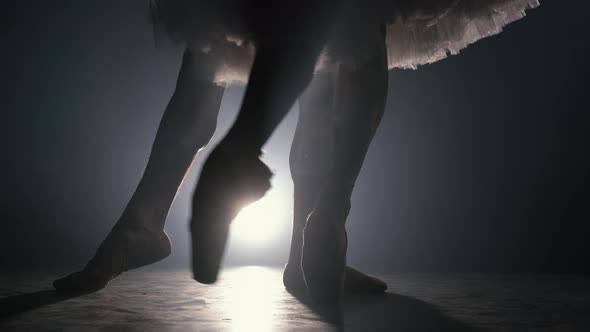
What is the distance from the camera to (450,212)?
7.95ft

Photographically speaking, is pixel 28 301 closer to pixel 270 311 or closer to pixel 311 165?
pixel 270 311

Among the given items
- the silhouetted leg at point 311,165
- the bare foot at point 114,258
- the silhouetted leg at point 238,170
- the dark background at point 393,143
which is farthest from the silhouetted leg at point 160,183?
the dark background at point 393,143

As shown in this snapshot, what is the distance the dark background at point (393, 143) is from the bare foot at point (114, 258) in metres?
1.48

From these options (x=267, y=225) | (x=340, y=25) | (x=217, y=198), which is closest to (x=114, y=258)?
(x=217, y=198)

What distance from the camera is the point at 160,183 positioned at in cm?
92

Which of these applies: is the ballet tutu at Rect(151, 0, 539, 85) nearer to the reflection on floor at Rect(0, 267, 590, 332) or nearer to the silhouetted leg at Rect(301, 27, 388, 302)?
the silhouetted leg at Rect(301, 27, 388, 302)

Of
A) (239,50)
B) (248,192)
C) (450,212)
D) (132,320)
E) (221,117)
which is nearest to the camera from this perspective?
(248,192)

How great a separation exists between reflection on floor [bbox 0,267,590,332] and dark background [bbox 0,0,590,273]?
4.44 ft

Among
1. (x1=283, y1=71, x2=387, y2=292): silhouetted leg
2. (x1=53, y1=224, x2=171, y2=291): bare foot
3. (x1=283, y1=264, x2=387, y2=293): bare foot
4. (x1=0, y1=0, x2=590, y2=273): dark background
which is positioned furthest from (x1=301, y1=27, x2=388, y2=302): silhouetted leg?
(x1=0, y1=0, x2=590, y2=273): dark background

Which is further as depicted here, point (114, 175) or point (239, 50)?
point (114, 175)

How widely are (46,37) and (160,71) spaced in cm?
64

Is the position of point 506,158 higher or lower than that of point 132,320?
higher

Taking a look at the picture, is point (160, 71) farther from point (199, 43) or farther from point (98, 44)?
point (199, 43)

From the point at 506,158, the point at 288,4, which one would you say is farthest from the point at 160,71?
the point at 288,4
